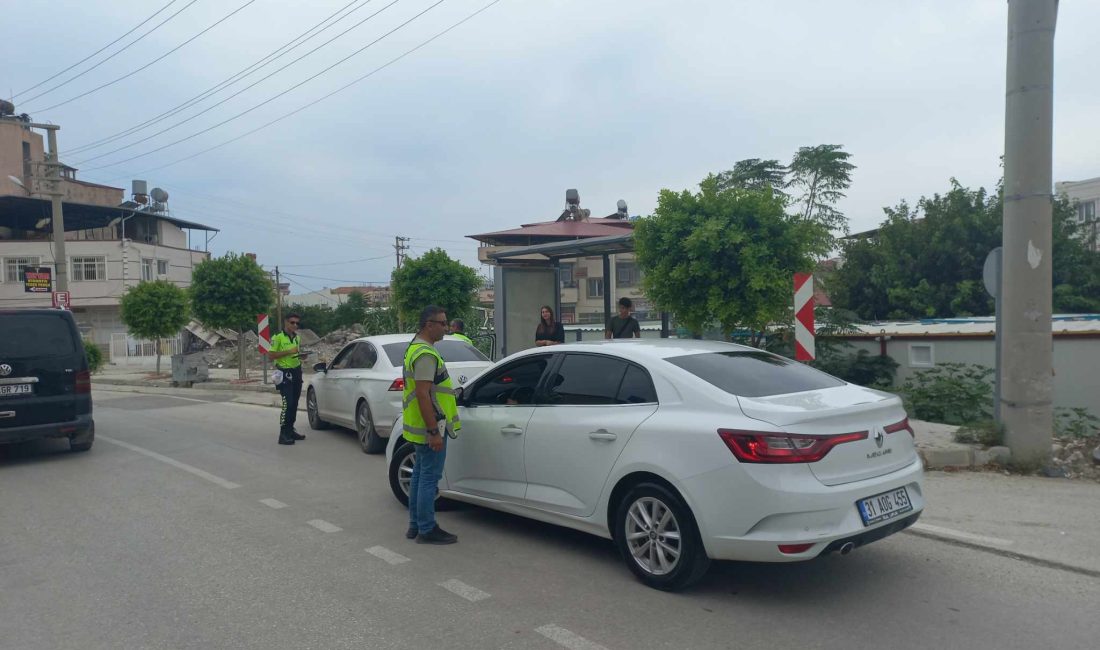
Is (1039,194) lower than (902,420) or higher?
higher

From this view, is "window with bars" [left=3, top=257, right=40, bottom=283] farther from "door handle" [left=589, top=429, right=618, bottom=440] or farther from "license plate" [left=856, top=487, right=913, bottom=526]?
"license plate" [left=856, top=487, right=913, bottom=526]

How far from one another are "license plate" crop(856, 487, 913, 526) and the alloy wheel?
1088 millimetres

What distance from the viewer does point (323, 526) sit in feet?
22.3

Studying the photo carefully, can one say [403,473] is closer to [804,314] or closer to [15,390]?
[804,314]

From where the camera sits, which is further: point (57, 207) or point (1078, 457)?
point (57, 207)

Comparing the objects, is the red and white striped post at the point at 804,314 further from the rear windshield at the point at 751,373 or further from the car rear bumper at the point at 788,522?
the car rear bumper at the point at 788,522

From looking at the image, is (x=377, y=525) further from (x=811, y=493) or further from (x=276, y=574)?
(x=811, y=493)

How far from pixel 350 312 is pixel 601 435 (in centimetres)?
4501

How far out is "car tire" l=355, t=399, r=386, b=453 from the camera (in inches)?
409

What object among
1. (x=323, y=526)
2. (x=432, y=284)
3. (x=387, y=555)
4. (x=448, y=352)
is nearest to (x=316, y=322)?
(x=432, y=284)

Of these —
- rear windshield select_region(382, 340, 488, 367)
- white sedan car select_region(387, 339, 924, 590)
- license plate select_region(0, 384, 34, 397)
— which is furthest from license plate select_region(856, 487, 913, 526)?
license plate select_region(0, 384, 34, 397)

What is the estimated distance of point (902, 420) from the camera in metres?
5.25

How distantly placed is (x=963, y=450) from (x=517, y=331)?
876 centimetres

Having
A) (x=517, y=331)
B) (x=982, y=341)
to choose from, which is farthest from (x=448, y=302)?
(x=982, y=341)
